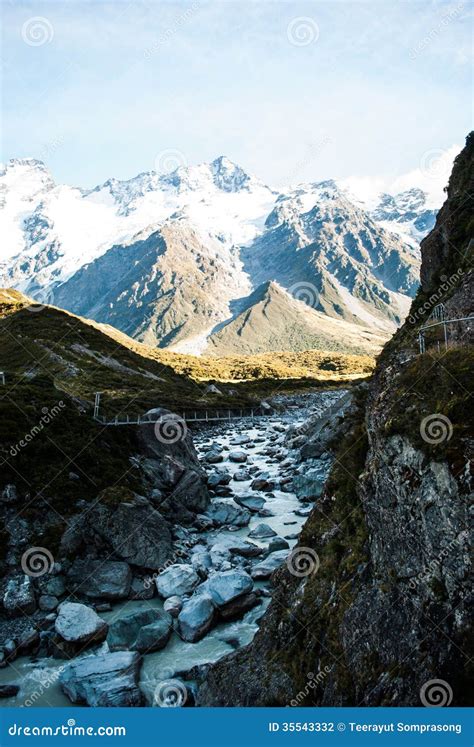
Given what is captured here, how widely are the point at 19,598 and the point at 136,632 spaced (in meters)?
5.62

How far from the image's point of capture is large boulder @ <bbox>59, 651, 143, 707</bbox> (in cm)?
1502

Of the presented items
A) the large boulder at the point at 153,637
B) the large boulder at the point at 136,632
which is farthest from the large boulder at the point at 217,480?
the large boulder at the point at 153,637

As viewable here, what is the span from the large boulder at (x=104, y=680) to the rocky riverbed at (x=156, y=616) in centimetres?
3

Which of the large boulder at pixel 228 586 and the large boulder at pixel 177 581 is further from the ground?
the large boulder at pixel 228 586

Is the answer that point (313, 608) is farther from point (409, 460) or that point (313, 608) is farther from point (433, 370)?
point (433, 370)

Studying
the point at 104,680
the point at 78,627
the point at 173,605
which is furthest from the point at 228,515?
the point at 104,680

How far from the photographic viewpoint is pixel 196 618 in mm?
18922

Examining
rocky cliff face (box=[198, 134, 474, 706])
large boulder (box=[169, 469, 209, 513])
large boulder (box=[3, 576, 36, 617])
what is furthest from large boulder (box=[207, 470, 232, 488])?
rocky cliff face (box=[198, 134, 474, 706])

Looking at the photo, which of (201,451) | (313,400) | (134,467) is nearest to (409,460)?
(134,467)

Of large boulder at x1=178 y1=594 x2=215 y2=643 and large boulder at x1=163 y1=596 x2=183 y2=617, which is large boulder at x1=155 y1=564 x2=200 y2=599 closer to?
large boulder at x1=163 y1=596 x2=183 y2=617

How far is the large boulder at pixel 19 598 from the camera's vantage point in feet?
65.9

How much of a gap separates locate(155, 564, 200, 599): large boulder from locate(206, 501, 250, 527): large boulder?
7.66 metres

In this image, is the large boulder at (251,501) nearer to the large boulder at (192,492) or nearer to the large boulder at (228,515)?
the large boulder at (228,515)

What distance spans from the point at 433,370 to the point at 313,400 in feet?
297
